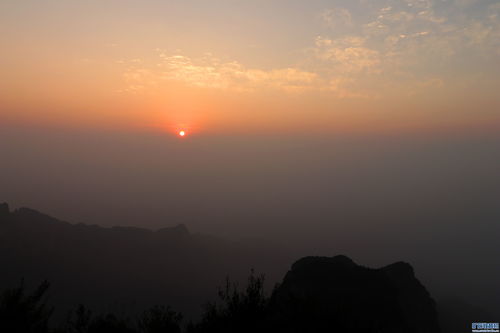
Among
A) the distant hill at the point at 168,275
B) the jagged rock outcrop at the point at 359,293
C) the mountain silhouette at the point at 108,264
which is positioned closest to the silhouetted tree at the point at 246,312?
the distant hill at the point at 168,275

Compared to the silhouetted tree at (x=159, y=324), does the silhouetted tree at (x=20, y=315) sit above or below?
above

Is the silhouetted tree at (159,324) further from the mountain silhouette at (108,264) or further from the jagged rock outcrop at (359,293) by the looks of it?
the mountain silhouette at (108,264)

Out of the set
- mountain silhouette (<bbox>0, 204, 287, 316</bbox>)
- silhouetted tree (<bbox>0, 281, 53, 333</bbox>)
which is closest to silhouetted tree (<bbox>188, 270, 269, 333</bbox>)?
silhouetted tree (<bbox>0, 281, 53, 333</bbox>)

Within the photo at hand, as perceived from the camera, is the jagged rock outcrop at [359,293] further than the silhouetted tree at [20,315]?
Yes

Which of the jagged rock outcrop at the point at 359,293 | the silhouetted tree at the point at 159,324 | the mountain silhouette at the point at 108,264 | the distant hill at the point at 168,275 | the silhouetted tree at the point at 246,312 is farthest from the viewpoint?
the mountain silhouette at the point at 108,264

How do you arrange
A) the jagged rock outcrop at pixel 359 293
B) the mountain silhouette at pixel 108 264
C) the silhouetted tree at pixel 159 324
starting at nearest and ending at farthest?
the silhouetted tree at pixel 159 324
the jagged rock outcrop at pixel 359 293
the mountain silhouette at pixel 108 264

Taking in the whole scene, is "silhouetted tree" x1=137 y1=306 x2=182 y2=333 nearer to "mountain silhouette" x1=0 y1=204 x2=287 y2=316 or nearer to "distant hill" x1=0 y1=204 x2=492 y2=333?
"distant hill" x1=0 y1=204 x2=492 y2=333

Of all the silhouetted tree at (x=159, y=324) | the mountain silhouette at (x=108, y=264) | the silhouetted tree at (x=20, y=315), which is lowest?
the mountain silhouette at (x=108, y=264)

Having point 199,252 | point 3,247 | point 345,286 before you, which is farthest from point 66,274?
point 345,286

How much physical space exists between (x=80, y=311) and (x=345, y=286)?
3672 cm

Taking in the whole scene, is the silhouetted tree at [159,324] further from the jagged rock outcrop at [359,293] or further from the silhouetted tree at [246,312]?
the jagged rock outcrop at [359,293]

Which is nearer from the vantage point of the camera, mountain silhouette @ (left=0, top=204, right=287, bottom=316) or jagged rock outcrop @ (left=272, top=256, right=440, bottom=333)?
jagged rock outcrop @ (left=272, top=256, right=440, bottom=333)

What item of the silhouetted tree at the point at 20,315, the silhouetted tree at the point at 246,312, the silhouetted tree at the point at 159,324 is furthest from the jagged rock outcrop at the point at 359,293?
the silhouetted tree at the point at 20,315

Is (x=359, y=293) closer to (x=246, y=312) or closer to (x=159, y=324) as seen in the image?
(x=159, y=324)
